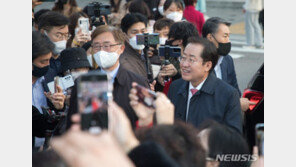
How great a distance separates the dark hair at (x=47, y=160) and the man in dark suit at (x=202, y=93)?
6.04ft

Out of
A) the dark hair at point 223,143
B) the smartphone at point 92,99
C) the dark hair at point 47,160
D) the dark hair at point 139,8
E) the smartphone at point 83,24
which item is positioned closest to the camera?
the smartphone at point 92,99

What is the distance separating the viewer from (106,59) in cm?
426

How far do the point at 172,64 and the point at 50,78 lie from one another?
1.35 metres

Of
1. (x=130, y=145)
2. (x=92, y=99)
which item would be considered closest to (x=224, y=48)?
(x=130, y=145)

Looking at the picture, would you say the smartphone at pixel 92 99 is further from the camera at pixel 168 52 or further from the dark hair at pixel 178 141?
the camera at pixel 168 52

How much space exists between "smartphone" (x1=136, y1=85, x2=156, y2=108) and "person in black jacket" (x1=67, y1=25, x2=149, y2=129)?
3.41 ft

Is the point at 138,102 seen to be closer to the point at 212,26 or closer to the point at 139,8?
the point at 212,26

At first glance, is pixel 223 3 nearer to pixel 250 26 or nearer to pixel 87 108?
pixel 250 26

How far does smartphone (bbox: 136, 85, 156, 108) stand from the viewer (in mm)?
2535

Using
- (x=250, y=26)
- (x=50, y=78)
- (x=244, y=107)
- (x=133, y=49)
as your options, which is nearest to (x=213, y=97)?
(x=244, y=107)

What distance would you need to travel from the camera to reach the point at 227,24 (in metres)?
5.68

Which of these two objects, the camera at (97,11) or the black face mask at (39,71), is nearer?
the black face mask at (39,71)

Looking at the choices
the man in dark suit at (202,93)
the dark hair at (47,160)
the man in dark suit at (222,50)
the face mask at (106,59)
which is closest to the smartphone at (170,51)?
the man in dark suit at (222,50)

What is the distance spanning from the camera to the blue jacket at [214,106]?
3.81 m
